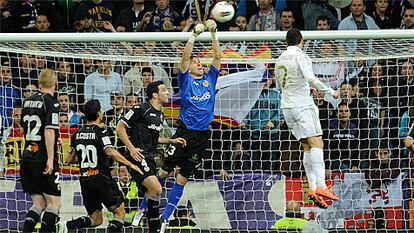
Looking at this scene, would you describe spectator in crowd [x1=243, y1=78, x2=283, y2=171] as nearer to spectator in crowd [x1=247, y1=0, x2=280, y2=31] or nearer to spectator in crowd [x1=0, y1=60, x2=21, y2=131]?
spectator in crowd [x1=247, y1=0, x2=280, y2=31]

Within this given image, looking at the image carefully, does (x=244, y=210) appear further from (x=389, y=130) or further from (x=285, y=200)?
(x=389, y=130)

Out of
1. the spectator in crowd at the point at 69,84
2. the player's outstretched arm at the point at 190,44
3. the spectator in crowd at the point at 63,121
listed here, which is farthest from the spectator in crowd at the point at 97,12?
the player's outstretched arm at the point at 190,44

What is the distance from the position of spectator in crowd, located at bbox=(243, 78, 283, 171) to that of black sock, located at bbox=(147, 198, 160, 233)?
1999 mm

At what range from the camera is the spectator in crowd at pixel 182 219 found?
13539mm

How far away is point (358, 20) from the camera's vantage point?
1508 cm

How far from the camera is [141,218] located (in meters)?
12.7

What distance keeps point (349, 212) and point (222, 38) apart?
2.83 metres

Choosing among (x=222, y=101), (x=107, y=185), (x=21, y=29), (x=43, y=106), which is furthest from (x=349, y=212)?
(x=21, y=29)

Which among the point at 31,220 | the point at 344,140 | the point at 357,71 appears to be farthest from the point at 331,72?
the point at 31,220

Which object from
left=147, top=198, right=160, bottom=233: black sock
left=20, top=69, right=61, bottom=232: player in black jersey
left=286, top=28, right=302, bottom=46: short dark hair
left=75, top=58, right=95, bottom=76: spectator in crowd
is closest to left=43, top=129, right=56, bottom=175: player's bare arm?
left=20, top=69, right=61, bottom=232: player in black jersey

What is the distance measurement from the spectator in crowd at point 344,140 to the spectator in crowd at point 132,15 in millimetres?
3311

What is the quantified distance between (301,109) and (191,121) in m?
1.53

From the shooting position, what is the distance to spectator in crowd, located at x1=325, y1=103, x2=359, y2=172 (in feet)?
45.2

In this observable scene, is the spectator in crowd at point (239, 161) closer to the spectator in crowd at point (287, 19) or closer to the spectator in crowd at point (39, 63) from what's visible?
the spectator in crowd at point (287, 19)
